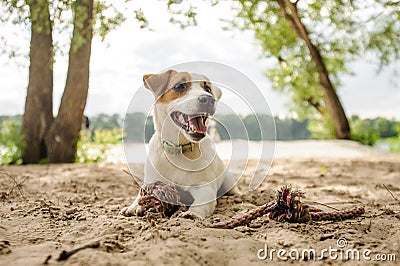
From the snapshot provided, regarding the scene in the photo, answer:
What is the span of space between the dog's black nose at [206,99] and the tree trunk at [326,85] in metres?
8.23

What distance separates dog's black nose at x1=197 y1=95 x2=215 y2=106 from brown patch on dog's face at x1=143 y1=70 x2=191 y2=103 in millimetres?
162

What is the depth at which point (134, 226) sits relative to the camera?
6.11ft

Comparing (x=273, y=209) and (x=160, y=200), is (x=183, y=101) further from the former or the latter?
(x=273, y=209)

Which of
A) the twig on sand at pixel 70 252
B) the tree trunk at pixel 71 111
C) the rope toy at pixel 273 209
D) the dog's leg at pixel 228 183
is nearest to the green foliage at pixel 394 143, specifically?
the tree trunk at pixel 71 111

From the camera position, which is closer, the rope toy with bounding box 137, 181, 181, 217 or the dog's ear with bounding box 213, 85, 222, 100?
the rope toy with bounding box 137, 181, 181, 217

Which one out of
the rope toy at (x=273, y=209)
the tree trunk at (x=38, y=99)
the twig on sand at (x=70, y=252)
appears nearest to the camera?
the twig on sand at (x=70, y=252)

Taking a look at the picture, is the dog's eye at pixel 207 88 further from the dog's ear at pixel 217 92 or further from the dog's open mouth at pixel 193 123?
the dog's open mouth at pixel 193 123

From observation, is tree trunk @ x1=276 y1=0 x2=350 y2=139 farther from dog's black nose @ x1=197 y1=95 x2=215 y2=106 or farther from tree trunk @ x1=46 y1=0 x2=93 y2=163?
dog's black nose @ x1=197 y1=95 x2=215 y2=106

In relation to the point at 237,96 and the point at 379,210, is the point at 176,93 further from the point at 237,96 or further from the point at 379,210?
the point at 379,210

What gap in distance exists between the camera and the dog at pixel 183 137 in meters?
2.27

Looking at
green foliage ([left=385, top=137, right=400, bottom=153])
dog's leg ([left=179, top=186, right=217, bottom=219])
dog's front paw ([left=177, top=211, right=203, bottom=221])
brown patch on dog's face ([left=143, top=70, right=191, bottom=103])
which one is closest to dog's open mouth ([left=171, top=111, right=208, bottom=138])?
brown patch on dog's face ([left=143, top=70, right=191, bottom=103])

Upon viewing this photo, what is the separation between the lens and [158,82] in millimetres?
2418

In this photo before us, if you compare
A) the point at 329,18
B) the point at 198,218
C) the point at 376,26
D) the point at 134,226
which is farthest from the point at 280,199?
the point at 376,26

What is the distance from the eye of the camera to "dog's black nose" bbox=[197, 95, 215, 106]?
2.22 m
